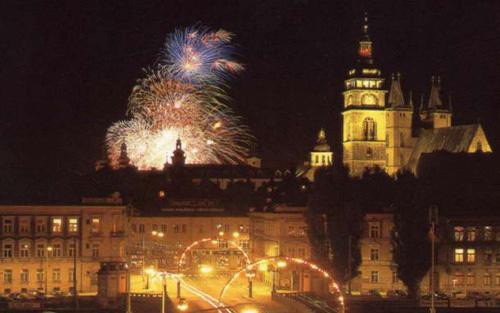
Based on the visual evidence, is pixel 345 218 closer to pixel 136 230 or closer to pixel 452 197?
pixel 452 197

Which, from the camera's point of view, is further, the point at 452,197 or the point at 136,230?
the point at 136,230

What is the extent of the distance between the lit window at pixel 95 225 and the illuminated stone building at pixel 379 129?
7779 centimetres

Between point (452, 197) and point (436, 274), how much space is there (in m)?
12.1

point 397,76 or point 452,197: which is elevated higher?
point 397,76

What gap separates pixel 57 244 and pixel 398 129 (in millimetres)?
94481

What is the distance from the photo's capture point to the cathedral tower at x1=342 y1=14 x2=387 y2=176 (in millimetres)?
179375


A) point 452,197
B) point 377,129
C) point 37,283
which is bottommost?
point 37,283

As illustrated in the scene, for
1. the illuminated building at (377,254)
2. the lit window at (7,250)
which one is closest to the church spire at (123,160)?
the lit window at (7,250)

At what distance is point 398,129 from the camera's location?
18625 cm

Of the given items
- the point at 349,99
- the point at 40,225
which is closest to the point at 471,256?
the point at 40,225

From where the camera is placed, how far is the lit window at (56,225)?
99.3 m

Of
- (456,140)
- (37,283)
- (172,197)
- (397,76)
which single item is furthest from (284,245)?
(397,76)

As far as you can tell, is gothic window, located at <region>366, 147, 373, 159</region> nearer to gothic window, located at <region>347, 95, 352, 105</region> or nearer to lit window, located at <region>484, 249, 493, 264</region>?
gothic window, located at <region>347, 95, 352, 105</region>

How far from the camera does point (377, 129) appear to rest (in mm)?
182500
